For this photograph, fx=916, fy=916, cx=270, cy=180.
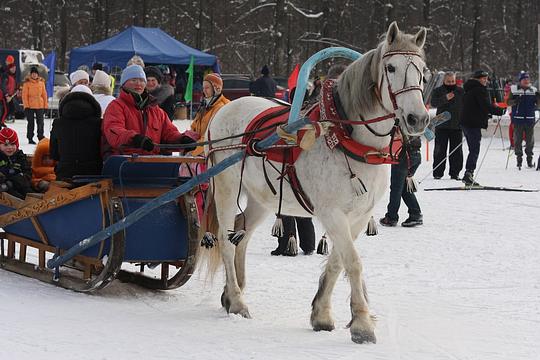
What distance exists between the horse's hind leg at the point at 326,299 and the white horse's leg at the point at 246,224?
0.99 m

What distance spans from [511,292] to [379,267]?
1378 mm

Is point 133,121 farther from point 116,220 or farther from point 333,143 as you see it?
point 333,143

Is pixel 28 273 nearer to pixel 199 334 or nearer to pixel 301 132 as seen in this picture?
pixel 199 334

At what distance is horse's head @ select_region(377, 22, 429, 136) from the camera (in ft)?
16.5

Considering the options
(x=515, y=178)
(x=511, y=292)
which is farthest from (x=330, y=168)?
(x=515, y=178)

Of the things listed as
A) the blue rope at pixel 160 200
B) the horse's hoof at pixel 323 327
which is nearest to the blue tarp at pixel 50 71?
the blue rope at pixel 160 200

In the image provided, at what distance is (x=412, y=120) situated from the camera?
5.01 meters

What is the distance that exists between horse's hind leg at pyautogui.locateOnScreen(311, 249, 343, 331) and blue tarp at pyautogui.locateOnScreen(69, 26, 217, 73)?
20.7 meters

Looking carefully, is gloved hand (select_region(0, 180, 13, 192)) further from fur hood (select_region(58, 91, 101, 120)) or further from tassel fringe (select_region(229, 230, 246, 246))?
tassel fringe (select_region(229, 230, 246, 246))

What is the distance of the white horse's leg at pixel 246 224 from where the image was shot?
6.75m

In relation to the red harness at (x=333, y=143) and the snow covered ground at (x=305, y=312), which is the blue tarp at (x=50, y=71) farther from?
the red harness at (x=333, y=143)

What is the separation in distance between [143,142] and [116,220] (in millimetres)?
579

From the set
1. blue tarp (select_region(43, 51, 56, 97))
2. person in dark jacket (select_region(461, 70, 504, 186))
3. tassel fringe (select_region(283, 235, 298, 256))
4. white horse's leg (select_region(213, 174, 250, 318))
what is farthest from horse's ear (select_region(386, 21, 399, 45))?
blue tarp (select_region(43, 51, 56, 97))

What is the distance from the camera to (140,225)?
657cm
